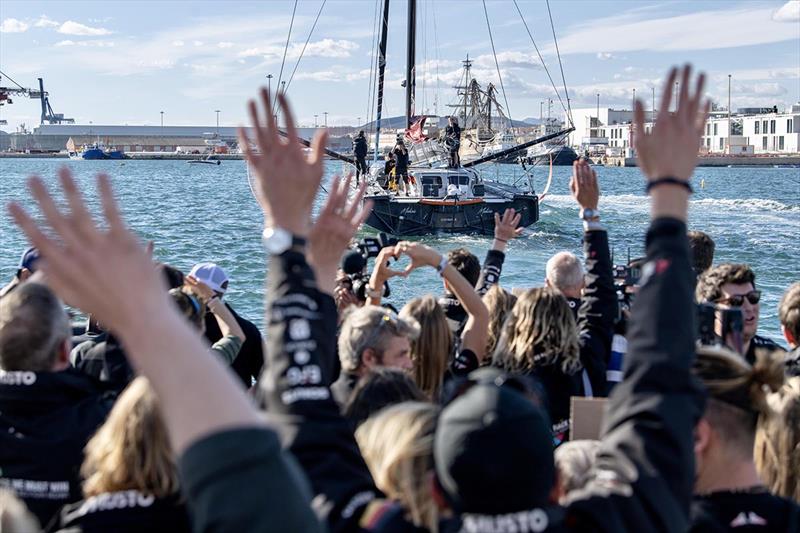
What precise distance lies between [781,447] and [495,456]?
1.62 meters

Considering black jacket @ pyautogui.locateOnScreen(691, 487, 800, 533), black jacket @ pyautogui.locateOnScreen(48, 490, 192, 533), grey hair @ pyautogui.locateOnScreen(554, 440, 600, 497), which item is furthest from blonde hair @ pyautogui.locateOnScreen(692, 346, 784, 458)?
black jacket @ pyautogui.locateOnScreen(48, 490, 192, 533)

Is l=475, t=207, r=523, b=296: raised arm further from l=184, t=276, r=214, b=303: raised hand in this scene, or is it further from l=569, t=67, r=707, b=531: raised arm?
l=569, t=67, r=707, b=531: raised arm

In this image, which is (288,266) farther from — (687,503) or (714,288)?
(714,288)

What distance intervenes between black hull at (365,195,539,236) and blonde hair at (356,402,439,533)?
2537 cm

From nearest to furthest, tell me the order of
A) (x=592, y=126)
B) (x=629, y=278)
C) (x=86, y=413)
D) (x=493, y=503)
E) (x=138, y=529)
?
(x=493, y=503) → (x=138, y=529) → (x=86, y=413) → (x=629, y=278) → (x=592, y=126)

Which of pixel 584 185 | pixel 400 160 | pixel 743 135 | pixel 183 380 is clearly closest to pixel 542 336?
pixel 584 185

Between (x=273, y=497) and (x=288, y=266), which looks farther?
(x=288, y=266)

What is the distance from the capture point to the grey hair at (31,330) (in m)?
3.08

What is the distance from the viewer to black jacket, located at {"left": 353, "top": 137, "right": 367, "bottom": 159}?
29.6m

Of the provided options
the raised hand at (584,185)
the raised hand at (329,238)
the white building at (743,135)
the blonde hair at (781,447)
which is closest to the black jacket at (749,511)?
the blonde hair at (781,447)

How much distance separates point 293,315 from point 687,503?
3.13 feet

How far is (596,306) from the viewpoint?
14.8 feet

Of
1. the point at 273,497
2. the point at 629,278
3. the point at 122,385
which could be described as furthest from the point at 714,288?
the point at 273,497

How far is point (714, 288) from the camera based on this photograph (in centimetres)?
521
